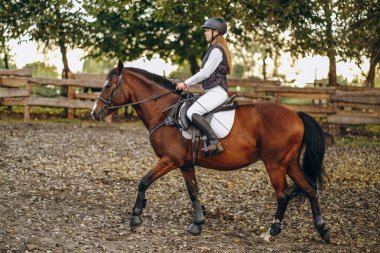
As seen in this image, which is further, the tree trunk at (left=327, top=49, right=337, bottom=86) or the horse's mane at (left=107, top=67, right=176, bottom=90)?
the tree trunk at (left=327, top=49, right=337, bottom=86)

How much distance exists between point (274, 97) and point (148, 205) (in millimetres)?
10912

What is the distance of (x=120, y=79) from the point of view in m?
7.93

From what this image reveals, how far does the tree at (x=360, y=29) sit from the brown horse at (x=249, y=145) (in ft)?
25.9

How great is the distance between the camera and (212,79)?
765 cm

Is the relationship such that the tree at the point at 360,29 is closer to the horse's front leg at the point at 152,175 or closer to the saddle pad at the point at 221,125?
the saddle pad at the point at 221,125

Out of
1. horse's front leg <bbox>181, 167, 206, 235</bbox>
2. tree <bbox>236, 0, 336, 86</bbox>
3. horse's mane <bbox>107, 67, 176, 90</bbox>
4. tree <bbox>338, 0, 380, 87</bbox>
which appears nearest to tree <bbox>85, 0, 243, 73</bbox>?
tree <bbox>236, 0, 336, 86</bbox>

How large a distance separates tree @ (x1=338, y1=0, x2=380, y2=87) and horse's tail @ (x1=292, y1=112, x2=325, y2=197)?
770 cm

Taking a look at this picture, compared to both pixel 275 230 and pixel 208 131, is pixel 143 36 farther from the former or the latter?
pixel 275 230

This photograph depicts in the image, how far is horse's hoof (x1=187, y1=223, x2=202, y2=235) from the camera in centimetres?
752

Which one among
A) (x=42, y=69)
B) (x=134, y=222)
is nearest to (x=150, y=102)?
(x=134, y=222)

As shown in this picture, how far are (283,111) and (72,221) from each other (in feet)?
10.9

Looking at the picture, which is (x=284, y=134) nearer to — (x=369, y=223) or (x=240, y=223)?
(x=240, y=223)

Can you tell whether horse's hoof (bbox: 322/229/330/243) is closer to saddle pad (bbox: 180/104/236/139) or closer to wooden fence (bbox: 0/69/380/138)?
saddle pad (bbox: 180/104/236/139)

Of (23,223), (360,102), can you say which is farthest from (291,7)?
(23,223)
